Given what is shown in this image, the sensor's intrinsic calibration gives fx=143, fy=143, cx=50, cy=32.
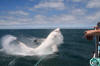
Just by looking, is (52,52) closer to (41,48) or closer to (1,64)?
(41,48)

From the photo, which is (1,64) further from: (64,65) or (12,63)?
(64,65)

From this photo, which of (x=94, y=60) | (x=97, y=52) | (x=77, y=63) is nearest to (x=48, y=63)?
(x=77, y=63)

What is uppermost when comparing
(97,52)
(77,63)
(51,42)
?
(97,52)

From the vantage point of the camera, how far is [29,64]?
26.5 m

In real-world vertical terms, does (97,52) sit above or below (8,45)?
above

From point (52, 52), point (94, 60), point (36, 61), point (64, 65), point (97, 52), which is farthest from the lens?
point (52, 52)

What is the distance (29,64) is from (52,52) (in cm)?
896

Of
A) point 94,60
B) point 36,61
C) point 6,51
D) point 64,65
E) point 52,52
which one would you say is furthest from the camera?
point 6,51

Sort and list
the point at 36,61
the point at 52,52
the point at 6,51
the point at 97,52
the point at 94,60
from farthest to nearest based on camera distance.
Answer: the point at 6,51, the point at 52,52, the point at 36,61, the point at 97,52, the point at 94,60

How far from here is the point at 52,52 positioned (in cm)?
3422

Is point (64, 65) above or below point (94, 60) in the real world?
below

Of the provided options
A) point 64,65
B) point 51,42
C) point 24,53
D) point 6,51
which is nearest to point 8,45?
point 6,51

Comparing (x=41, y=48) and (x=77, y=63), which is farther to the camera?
(x=41, y=48)

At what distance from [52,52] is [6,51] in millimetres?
11895
